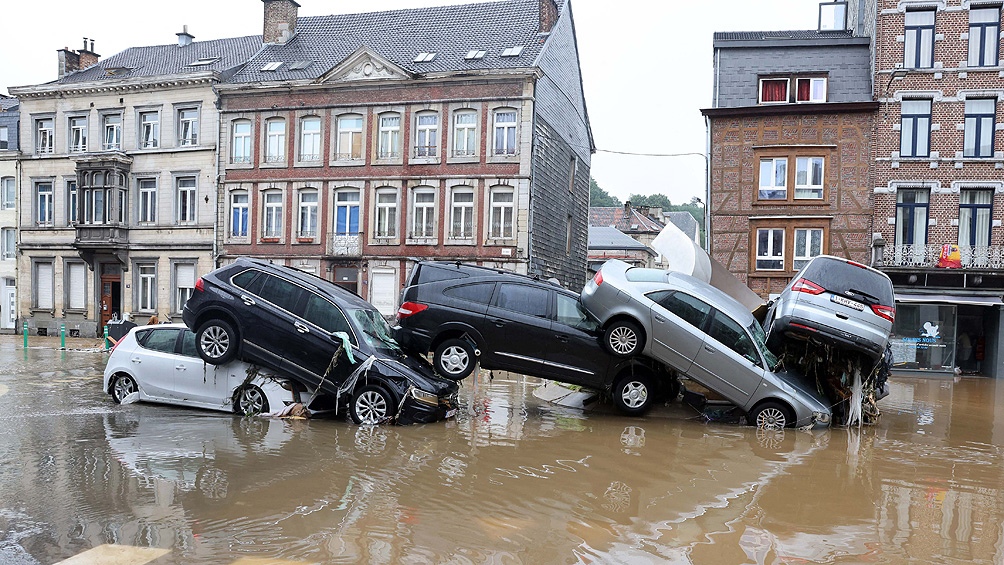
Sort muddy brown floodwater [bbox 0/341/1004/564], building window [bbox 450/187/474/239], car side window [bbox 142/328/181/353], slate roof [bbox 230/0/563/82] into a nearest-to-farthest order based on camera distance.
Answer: muddy brown floodwater [bbox 0/341/1004/564]
car side window [bbox 142/328/181/353]
building window [bbox 450/187/474/239]
slate roof [bbox 230/0/563/82]

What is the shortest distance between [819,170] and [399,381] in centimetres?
1894

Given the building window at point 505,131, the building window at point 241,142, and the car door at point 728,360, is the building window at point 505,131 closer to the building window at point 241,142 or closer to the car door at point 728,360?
the building window at point 241,142

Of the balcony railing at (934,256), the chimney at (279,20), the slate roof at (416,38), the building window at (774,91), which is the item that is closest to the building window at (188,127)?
the slate roof at (416,38)

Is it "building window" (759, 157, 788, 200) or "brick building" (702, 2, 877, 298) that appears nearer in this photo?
"brick building" (702, 2, 877, 298)

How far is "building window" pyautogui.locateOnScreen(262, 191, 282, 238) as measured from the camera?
30359mm

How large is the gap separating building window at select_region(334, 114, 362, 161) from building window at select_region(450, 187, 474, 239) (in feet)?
13.3

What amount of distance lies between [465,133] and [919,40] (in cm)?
1458

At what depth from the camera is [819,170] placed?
82.2 feet

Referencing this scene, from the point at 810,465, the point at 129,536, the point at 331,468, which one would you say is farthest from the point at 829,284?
the point at 129,536

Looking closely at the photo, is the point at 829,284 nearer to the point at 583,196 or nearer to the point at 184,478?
the point at 184,478

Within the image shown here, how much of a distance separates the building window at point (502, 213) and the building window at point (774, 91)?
28.7 ft

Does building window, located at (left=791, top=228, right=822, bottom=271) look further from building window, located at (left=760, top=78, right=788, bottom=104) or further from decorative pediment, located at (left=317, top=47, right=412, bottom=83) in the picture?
decorative pediment, located at (left=317, top=47, right=412, bottom=83)

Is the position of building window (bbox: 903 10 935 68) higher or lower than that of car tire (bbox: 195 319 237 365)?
higher

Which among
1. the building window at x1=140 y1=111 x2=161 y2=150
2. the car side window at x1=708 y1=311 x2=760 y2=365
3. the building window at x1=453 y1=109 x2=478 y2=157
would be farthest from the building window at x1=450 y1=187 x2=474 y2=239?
the car side window at x1=708 y1=311 x2=760 y2=365
